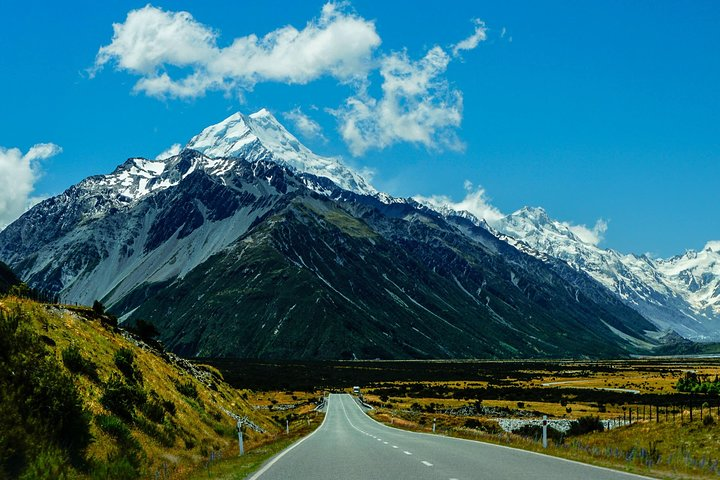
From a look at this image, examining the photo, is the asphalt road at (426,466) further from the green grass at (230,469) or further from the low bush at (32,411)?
the low bush at (32,411)

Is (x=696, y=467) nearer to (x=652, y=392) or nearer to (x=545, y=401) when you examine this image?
(x=545, y=401)

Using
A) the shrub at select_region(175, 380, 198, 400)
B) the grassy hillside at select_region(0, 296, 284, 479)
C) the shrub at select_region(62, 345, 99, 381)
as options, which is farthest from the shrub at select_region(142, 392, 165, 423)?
the shrub at select_region(175, 380, 198, 400)

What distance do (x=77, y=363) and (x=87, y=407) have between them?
3.84 metres

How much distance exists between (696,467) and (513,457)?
5.86 m

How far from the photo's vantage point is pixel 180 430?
2772 cm

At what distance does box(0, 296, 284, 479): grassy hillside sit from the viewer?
15871 mm


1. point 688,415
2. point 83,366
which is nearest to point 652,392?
point 688,415

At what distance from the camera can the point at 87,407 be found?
66.4 ft

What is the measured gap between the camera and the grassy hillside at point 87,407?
15871mm

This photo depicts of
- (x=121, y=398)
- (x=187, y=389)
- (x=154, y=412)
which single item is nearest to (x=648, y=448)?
(x=154, y=412)

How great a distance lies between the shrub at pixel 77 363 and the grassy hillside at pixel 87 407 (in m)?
0.04

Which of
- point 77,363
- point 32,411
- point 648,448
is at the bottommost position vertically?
point 648,448

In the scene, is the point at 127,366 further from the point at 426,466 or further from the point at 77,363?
the point at 426,466

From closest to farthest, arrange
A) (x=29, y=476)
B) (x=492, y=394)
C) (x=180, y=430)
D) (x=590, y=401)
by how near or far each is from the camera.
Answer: (x=29, y=476) < (x=180, y=430) < (x=590, y=401) < (x=492, y=394)
